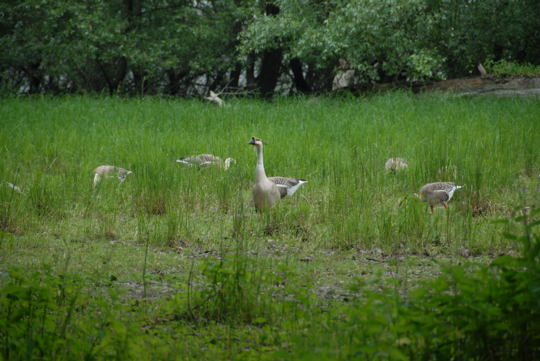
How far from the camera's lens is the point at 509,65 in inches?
845

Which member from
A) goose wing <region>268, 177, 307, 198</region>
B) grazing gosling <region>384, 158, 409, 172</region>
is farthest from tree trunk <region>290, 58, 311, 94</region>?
goose wing <region>268, 177, 307, 198</region>

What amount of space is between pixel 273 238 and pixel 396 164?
144 inches

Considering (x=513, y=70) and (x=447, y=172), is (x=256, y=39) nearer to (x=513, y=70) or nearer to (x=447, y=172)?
(x=513, y=70)

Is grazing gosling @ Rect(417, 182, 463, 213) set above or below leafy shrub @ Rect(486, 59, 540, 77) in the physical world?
below

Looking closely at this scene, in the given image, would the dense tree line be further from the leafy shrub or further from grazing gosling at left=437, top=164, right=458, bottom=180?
grazing gosling at left=437, top=164, right=458, bottom=180

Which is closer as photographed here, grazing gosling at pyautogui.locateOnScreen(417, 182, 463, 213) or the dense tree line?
grazing gosling at pyautogui.locateOnScreen(417, 182, 463, 213)

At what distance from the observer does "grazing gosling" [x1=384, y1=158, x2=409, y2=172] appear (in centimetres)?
1140

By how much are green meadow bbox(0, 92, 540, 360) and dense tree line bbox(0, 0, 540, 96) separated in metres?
3.39

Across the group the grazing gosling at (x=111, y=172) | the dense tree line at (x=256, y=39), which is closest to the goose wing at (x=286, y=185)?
the grazing gosling at (x=111, y=172)

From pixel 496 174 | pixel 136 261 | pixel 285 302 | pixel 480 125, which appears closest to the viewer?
pixel 285 302

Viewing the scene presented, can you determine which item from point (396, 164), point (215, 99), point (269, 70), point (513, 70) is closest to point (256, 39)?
point (215, 99)

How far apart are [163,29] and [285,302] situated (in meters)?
20.9

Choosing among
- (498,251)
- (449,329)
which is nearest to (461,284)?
(449,329)

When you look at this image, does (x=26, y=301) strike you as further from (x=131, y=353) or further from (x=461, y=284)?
(x=461, y=284)
